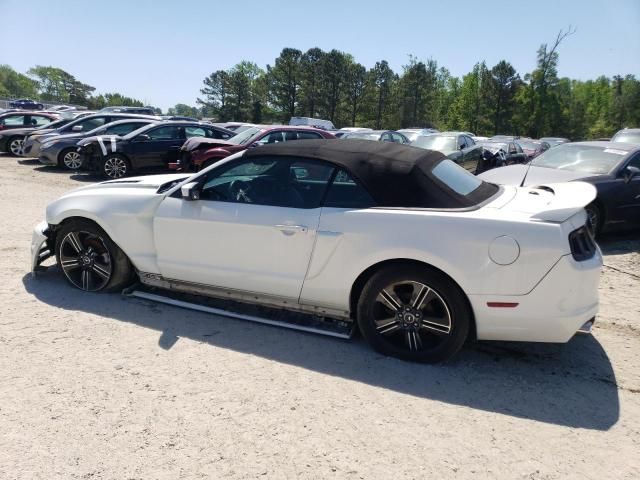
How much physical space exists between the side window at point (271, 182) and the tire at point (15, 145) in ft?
52.6

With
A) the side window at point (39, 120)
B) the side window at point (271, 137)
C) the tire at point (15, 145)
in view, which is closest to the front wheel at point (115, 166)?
the side window at point (271, 137)

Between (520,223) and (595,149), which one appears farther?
(595,149)

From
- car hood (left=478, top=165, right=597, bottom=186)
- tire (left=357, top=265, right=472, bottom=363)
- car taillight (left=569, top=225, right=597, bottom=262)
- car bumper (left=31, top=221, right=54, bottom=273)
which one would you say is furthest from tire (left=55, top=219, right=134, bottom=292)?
car hood (left=478, top=165, right=597, bottom=186)

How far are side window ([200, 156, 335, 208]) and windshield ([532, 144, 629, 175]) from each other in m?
5.59

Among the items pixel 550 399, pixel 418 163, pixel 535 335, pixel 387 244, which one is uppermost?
pixel 418 163

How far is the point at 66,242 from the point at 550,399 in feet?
14.2

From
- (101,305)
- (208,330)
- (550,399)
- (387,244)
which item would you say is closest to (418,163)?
(387,244)

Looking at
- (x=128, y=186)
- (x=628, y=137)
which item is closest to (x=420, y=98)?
(x=628, y=137)

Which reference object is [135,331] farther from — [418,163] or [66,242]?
[418,163]

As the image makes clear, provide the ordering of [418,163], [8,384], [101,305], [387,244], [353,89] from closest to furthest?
[8,384] < [387,244] < [418,163] < [101,305] < [353,89]

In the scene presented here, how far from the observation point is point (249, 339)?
378 centimetres

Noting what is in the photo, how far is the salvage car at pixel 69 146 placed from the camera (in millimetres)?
13469

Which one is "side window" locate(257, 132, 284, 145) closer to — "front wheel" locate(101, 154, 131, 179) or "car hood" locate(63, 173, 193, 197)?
"front wheel" locate(101, 154, 131, 179)

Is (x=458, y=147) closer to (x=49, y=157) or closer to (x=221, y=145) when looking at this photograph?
(x=221, y=145)
